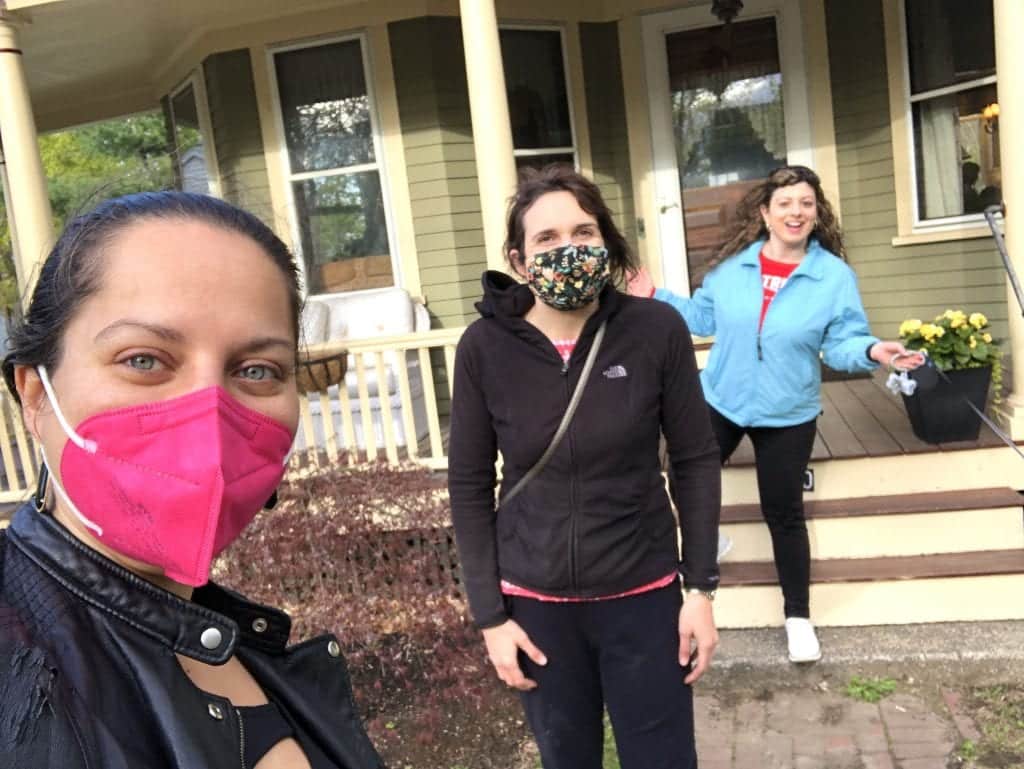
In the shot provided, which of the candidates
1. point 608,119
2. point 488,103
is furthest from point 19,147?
point 608,119

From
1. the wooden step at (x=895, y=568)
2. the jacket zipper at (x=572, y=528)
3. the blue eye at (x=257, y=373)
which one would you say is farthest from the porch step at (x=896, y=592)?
the blue eye at (x=257, y=373)

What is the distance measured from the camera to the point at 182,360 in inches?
36.7

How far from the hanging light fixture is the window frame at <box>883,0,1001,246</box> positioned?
1030mm

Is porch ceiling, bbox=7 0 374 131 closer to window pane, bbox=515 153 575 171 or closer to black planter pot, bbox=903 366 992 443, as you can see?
window pane, bbox=515 153 575 171

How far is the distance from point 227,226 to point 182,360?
163mm

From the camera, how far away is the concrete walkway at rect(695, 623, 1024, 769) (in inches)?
124

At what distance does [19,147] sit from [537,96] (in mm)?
3690

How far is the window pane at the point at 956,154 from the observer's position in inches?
234

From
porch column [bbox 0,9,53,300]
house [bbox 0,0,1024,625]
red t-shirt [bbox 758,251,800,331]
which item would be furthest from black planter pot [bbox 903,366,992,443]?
porch column [bbox 0,9,53,300]

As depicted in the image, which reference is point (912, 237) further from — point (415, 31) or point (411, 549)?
point (411, 549)

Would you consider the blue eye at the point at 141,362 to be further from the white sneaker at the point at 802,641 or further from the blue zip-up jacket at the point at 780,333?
the white sneaker at the point at 802,641

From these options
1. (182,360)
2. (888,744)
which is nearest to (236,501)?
(182,360)

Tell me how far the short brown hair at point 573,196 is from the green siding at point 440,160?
4.52 metres

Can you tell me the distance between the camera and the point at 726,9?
6223 mm
